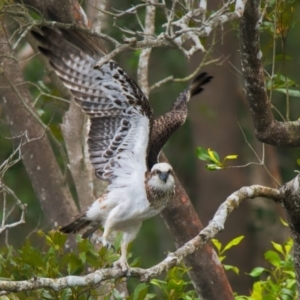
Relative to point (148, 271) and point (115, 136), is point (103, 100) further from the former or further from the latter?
point (148, 271)

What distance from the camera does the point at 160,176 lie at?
5.24 metres

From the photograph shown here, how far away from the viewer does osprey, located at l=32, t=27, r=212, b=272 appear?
5121mm

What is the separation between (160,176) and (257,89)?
3.64 ft

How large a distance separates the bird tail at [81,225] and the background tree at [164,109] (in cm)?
54

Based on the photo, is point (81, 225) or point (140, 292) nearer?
point (140, 292)

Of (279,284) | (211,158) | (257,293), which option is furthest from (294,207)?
(279,284)

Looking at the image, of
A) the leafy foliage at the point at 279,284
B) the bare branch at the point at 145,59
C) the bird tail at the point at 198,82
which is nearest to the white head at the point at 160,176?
the leafy foliage at the point at 279,284

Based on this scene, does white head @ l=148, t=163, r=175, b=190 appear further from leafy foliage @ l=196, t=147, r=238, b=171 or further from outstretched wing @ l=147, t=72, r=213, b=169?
leafy foliage @ l=196, t=147, r=238, b=171

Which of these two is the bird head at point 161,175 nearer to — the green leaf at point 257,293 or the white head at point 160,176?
the white head at point 160,176

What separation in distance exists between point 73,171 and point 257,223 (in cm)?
590

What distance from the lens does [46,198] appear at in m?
6.83

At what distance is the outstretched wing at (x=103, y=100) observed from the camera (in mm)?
5070

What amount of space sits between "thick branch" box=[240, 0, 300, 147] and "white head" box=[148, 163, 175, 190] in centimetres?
87

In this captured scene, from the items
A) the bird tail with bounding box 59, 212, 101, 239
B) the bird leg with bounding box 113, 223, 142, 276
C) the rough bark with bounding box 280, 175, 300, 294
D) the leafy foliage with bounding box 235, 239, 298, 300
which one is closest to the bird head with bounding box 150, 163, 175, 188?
the bird leg with bounding box 113, 223, 142, 276
